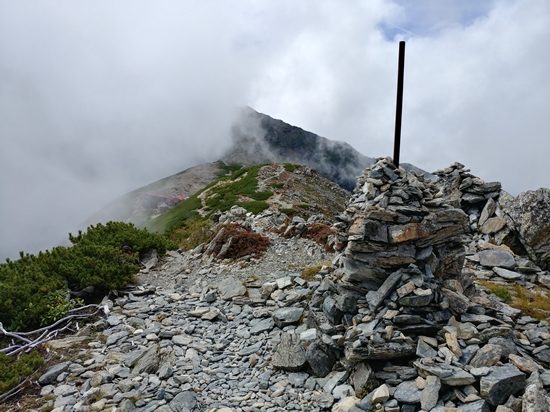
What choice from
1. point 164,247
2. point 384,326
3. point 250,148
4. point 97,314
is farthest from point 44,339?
point 250,148

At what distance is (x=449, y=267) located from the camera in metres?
10.8

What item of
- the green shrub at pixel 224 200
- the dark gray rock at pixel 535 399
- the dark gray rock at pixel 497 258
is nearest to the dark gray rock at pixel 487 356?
the dark gray rock at pixel 535 399

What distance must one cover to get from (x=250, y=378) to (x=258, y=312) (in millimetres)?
3815

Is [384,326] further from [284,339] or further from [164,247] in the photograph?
[164,247]

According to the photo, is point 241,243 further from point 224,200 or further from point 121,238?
point 224,200

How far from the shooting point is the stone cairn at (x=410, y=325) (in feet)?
23.7

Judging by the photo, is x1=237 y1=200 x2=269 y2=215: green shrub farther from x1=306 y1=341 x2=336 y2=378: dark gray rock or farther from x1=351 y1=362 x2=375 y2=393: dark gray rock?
x1=351 y1=362 x2=375 y2=393: dark gray rock

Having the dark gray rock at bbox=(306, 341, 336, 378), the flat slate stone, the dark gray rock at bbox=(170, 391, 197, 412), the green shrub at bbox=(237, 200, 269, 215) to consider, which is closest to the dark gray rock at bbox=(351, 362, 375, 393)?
the dark gray rock at bbox=(306, 341, 336, 378)

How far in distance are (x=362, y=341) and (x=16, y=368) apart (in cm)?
1015

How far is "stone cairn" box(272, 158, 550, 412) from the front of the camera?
7.22m

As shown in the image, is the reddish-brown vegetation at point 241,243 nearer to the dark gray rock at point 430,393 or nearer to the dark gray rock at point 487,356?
the dark gray rock at point 430,393

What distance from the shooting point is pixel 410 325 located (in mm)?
8758

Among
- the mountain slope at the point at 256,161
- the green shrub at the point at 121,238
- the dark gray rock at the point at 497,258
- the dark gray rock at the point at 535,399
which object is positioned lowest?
the dark gray rock at the point at 535,399

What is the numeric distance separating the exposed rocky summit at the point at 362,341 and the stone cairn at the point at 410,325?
0.03 metres
